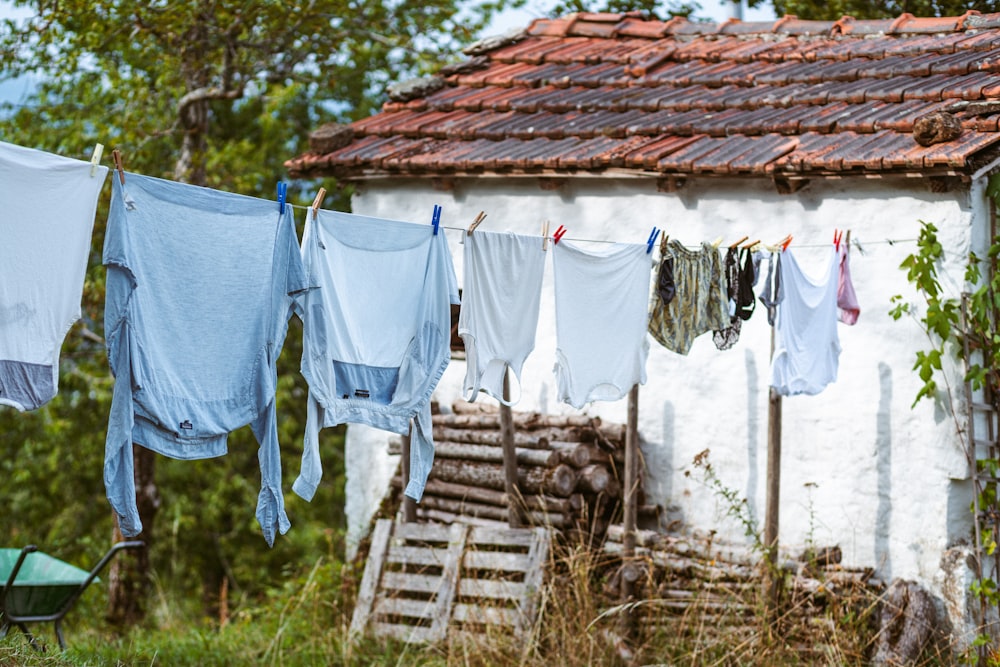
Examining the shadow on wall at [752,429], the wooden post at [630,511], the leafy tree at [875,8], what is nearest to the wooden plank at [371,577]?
the wooden post at [630,511]

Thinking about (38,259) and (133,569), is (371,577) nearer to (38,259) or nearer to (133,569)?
(133,569)

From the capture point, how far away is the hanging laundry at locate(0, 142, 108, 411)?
13.7ft

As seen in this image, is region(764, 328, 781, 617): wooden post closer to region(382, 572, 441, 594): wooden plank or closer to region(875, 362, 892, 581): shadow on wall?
region(875, 362, 892, 581): shadow on wall

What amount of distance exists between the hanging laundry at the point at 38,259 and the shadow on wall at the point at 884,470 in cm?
511

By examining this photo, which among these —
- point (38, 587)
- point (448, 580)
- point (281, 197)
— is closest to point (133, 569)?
point (38, 587)

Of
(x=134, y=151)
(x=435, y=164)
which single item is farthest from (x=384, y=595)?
(x=134, y=151)

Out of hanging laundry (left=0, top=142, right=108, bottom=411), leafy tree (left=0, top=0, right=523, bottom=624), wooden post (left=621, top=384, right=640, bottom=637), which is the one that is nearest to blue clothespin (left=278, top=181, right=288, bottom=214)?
hanging laundry (left=0, top=142, right=108, bottom=411)

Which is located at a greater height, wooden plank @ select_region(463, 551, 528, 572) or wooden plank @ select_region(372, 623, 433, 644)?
wooden plank @ select_region(463, 551, 528, 572)

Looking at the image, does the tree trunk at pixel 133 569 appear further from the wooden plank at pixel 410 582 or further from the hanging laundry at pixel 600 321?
the hanging laundry at pixel 600 321

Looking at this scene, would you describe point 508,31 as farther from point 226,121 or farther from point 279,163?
point 226,121

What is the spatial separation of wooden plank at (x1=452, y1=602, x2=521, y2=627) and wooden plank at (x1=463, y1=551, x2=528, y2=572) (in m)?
0.28

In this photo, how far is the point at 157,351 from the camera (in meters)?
4.62

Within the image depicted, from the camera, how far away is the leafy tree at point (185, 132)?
11.0 meters

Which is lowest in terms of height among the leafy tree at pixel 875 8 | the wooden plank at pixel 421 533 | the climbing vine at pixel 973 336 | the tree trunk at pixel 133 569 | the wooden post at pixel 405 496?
the tree trunk at pixel 133 569
